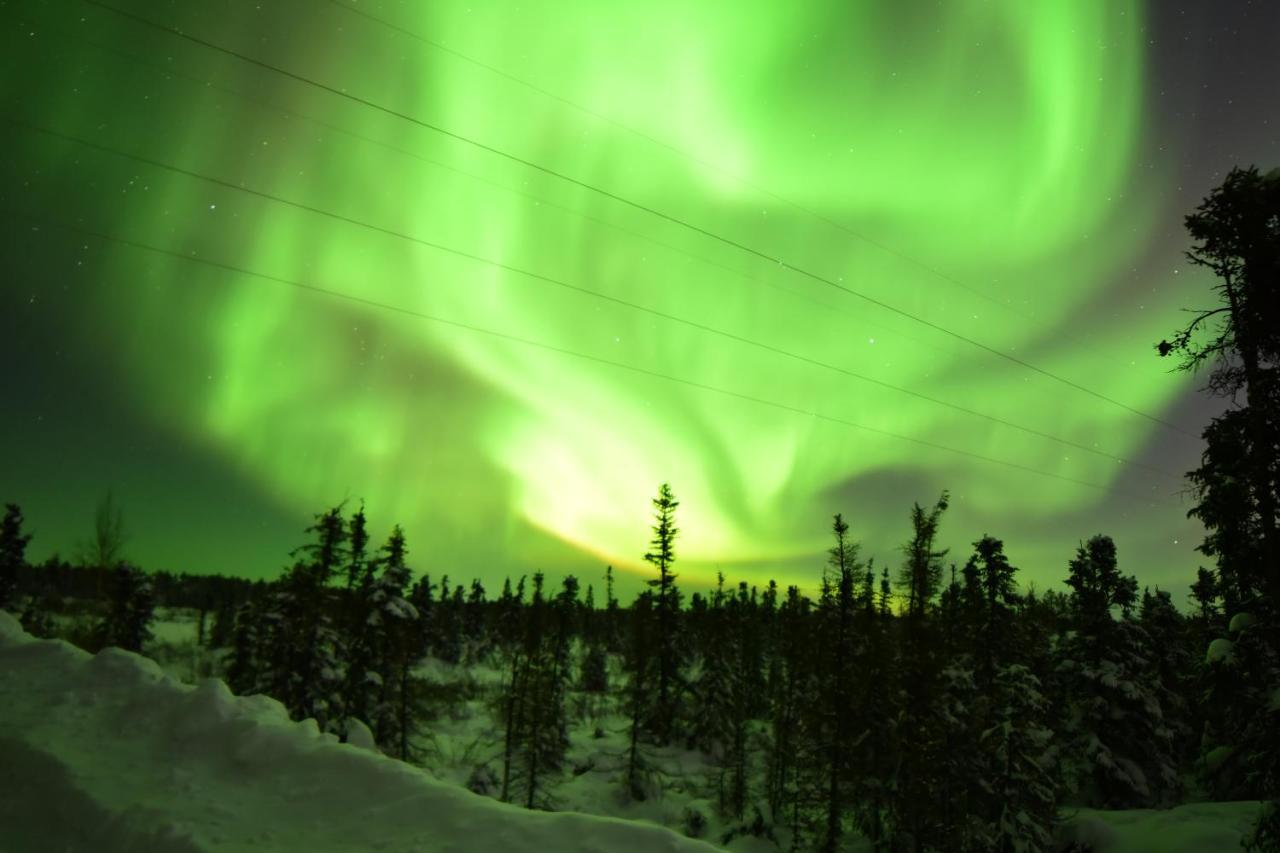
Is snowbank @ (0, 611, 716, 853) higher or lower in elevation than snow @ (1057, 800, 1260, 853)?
higher

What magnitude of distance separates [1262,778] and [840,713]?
66.4ft

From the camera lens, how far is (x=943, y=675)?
108 feet

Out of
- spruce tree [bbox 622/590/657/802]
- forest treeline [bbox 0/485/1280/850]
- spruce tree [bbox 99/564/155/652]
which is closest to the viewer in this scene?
forest treeline [bbox 0/485/1280/850]

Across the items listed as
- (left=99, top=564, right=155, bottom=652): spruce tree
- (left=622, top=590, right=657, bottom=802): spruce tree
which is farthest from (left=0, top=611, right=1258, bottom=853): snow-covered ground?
(left=99, top=564, right=155, bottom=652): spruce tree

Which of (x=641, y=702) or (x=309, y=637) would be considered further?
(x=641, y=702)

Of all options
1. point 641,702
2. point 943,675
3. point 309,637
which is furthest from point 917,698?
point 309,637

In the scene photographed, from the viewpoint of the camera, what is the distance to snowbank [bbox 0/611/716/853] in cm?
746

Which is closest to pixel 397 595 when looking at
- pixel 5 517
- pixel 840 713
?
pixel 840 713

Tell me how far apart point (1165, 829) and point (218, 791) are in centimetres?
2914

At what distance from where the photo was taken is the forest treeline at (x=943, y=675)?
15047 mm

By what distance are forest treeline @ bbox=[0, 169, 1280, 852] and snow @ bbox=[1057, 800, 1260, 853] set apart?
2.01 meters

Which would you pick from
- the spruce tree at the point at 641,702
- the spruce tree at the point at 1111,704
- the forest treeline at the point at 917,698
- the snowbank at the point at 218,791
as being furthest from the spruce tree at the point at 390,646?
the spruce tree at the point at 1111,704

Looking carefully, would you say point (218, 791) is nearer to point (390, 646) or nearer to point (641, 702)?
point (390, 646)

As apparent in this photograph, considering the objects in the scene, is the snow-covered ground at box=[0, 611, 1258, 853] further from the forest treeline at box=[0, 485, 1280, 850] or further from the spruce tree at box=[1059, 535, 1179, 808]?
the spruce tree at box=[1059, 535, 1179, 808]
